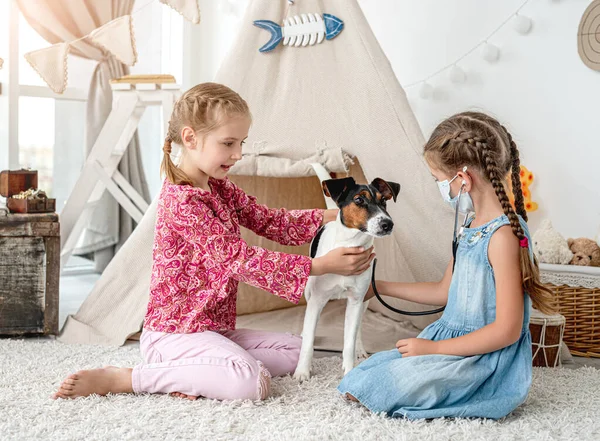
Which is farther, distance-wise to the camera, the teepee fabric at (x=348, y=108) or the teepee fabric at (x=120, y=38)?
the teepee fabric at (x=120, y=38)

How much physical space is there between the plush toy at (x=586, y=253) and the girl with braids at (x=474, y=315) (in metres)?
0.98

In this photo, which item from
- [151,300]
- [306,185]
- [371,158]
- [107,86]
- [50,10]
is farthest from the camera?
[107,86]

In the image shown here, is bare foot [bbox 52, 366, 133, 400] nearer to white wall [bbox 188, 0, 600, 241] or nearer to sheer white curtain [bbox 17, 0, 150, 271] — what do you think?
white wall [bbox 188, 0, 600, 241]

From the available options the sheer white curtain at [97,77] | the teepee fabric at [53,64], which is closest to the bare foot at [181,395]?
the teepee fabric at [53,64]

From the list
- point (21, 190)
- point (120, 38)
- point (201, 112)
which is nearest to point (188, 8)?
point (120, 38)

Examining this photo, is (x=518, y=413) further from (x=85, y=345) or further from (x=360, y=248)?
(x=85, y=345)

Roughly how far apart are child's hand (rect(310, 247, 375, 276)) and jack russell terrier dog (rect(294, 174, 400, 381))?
0.04 metres

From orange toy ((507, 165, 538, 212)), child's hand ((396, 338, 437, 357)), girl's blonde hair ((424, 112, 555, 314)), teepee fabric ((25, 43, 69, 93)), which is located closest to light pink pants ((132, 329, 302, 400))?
child's hand ((396, 338, 437, 357))

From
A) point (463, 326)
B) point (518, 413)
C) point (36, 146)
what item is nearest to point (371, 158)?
point (463, 326)

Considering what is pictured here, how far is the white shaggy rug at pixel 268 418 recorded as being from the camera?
61.5 inches

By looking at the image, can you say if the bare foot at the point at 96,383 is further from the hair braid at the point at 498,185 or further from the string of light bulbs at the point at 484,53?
the string of light bulbs at the point at 484,53

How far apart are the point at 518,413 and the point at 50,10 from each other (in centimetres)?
326

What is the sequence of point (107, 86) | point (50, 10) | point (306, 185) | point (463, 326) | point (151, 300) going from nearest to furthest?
1. point (463, 326)
2. point (151, 300)
3. point (306, 185)
4. point (50, 10)
5. point (107, 86)

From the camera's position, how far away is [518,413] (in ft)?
5.82
